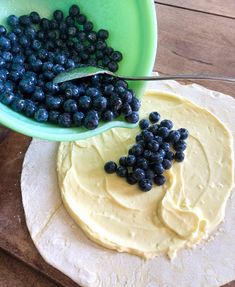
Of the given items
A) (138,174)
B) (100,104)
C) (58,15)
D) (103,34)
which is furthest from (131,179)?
(58,15)

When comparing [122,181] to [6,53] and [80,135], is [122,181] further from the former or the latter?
[6,53]

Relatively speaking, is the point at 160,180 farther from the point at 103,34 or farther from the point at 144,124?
the point at 103,34

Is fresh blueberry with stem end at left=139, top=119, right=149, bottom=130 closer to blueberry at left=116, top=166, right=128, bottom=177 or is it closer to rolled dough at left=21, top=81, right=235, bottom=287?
blueberry at left=116, top=166, right=128, bottom=177

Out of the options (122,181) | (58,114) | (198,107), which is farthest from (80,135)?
(198,107)

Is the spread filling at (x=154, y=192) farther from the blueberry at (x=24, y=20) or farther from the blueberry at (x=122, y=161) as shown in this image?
the blueberry at (x=24, y=20)

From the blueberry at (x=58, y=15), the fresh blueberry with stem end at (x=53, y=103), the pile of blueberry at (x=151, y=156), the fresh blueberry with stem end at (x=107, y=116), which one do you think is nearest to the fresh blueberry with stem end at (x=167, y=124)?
the pile of blueberry at (x=151, y=156)

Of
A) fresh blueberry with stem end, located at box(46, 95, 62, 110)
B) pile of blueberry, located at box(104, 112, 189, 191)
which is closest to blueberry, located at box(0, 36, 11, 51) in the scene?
fresh blueberry with stem end, located at box(46, 95, 62, 110)
